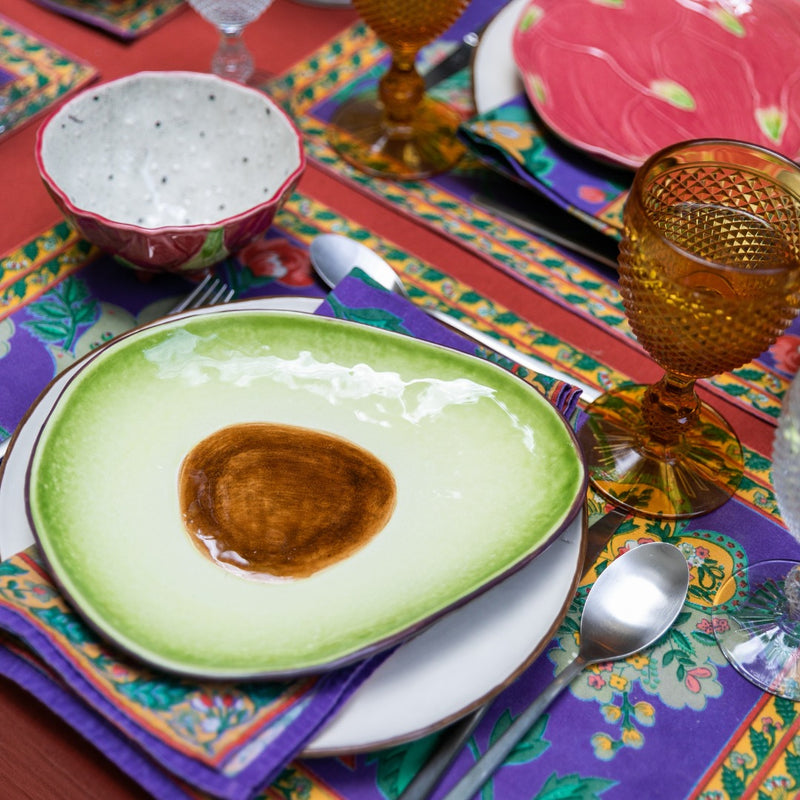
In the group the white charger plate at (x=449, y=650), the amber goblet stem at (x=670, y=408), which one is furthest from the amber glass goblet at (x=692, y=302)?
the white charger plate at (x=449, y=650)

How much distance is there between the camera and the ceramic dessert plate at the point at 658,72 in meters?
0.78

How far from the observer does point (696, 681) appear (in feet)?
1.72

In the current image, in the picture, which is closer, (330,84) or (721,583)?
(721,583)

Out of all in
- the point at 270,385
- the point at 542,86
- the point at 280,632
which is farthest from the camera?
the point at 542,86

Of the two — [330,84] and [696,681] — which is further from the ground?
[330,84]

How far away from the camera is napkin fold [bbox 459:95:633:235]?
0.75 m

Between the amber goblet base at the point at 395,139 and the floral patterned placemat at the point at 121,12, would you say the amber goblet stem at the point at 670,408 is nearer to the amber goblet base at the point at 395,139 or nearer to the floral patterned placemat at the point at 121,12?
the amber goblet base at the point at 395,139

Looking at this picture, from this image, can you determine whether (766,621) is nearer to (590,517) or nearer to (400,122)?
(590,517)

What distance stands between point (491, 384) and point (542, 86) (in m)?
0.37

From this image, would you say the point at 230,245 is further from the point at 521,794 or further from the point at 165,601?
the point at 521,794

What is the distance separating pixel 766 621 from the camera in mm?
548

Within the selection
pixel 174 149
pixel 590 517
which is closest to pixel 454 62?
pixel 174 149

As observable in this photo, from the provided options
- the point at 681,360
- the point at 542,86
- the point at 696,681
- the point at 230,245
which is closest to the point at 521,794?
the point at 696,681

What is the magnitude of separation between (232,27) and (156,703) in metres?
0.61
